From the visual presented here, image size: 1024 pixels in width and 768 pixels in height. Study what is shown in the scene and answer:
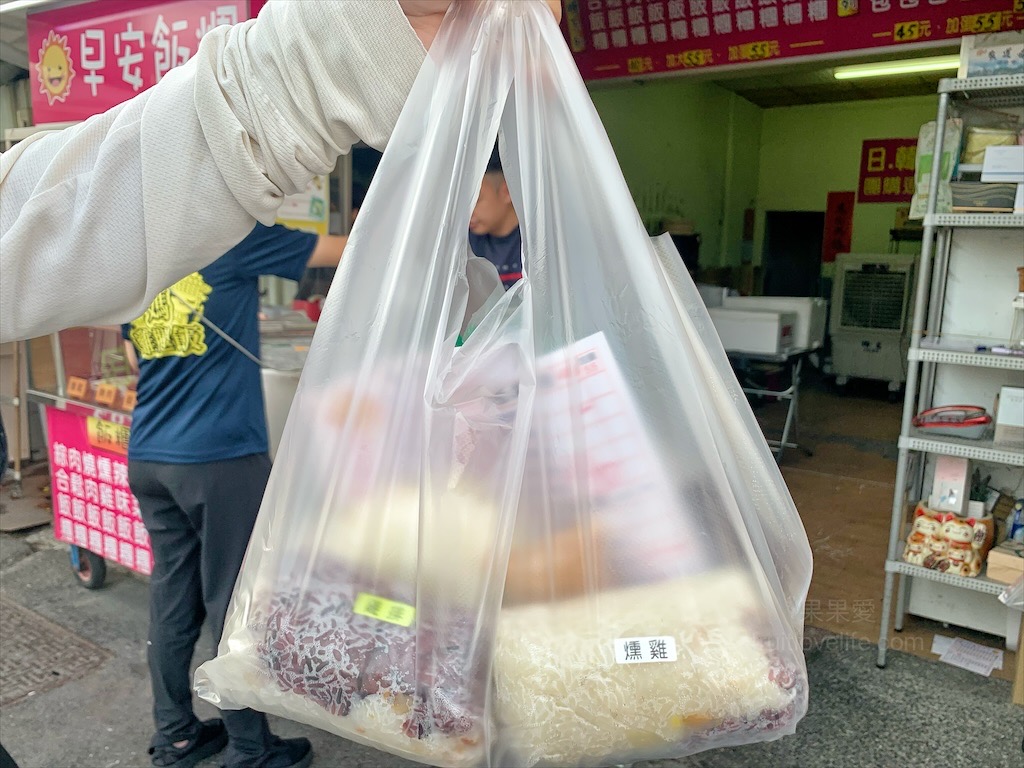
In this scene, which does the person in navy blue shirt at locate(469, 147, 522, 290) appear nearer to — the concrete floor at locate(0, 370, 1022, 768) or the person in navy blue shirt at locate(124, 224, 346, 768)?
the person in navy blue shirt at locate(124, 224, 346, 768)

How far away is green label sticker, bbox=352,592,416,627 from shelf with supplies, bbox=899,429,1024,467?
7.44 ft

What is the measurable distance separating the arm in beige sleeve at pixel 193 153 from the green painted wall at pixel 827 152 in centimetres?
983

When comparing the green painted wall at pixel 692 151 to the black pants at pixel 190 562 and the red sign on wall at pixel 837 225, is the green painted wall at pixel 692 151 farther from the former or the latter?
the black pants at pixel 190 562

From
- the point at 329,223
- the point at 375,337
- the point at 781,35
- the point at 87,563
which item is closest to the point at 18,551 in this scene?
the point at 87,563

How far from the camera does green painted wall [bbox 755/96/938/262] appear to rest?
923 cm

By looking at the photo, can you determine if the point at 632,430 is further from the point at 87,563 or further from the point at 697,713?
the point at 87,563

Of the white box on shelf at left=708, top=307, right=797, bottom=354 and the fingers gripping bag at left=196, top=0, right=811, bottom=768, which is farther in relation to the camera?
the white box on shelf at left=708, top=307, right=797, bottom=354

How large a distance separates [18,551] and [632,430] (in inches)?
156

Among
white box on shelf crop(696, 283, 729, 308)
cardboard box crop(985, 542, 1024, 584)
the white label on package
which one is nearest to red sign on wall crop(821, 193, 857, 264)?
white box on shelf crop(696, 283, 729, 308)

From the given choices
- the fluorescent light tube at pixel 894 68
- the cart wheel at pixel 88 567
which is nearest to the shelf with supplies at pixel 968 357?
the cart wheel at pixel 88 567

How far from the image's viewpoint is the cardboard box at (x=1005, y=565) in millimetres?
2568

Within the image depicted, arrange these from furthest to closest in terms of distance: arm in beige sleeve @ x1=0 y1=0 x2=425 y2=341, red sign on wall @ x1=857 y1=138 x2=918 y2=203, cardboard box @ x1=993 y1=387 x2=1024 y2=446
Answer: red sign on wall @ x1=857 y1=138 x2=918 y2=203, cardboard box @ x1=993 y1=387 x2=1024 y2=446, arm in beige sleeve @ x1=0 y1=0 x2=425 y2=341

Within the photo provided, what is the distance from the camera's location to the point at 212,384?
2.04 m

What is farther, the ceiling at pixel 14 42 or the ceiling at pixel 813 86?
the ceiling at pixel 813 86
